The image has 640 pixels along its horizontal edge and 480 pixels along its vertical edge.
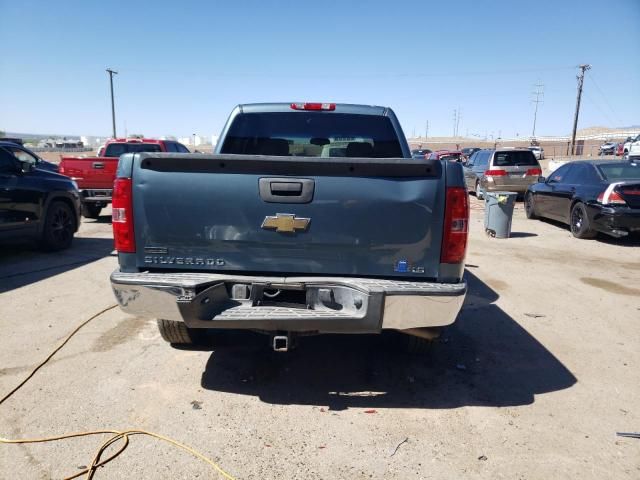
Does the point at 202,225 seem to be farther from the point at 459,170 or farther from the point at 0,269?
the point at 0,269

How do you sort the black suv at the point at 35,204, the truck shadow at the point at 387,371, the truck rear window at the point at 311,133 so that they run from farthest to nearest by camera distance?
the black suv at the point at 35,204
the truck rear window at the point at 311,133
the truck shadow at the point at 387,371

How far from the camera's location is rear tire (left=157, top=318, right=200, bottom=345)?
379cm

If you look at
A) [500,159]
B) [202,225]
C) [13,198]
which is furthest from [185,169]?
[500,159]

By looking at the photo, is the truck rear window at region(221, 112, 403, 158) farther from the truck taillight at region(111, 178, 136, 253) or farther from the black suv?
the black suv

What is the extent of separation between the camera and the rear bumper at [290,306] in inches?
111

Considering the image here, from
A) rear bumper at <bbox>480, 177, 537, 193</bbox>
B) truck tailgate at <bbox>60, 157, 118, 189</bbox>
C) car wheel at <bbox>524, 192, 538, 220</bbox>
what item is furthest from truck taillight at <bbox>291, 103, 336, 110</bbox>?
rear bumper at <bbox>480, 177, 537, 193</bbox>

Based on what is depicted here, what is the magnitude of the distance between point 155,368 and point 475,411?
2.49m

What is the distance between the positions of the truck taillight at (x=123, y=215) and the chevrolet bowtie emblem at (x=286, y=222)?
2.88ft

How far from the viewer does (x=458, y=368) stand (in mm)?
3857

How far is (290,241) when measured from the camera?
298 cm

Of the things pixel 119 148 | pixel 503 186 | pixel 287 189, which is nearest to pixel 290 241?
pixel 287 189

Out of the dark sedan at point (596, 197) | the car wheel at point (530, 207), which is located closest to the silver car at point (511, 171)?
the car wheel at point (530, 207)

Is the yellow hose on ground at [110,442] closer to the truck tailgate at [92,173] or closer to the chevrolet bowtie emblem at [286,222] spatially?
the chevrolet bowtie emblem at [286,222]

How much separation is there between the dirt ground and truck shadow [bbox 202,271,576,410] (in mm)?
16
